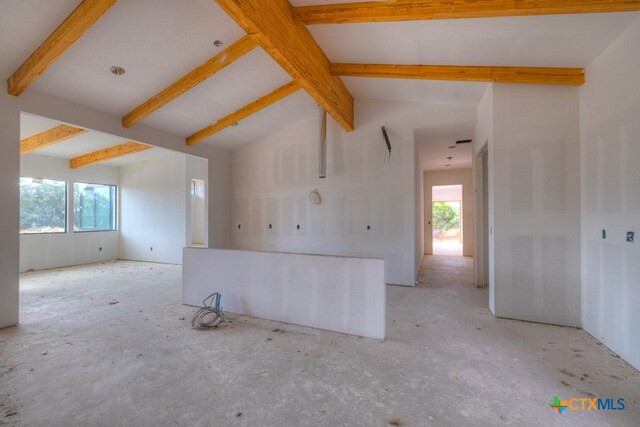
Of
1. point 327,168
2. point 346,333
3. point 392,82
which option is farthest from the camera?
point 327,168

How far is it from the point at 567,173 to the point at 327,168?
3892 millimetres

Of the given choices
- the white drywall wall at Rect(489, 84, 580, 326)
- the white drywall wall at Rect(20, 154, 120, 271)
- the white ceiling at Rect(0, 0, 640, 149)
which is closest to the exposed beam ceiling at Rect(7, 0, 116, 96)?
the white ceiling at Rect(0, 0, 640, 149)

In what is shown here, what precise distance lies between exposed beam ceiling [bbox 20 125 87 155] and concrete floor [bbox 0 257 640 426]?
3.13 meters

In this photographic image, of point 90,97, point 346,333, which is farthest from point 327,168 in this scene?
point 90,97

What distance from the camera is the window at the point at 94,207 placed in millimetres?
7492

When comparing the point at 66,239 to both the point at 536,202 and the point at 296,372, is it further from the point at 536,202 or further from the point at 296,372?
the point at 536,202

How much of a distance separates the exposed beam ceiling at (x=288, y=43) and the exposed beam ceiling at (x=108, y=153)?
4120 mm

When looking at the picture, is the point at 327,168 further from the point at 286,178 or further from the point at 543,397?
the point at 543,397

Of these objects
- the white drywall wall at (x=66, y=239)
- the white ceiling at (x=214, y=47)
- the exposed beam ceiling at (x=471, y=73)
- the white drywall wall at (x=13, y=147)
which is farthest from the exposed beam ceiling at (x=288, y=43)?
the white drywall wall at (x=66, y=239)

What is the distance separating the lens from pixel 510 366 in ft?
7.80

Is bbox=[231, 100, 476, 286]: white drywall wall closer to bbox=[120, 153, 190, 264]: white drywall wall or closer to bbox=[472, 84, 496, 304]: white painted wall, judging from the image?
bbox=[472, 84, 496, 304]: white painted wall

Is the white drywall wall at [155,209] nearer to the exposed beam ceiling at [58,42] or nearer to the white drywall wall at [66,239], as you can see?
the white drywall wall at [66,239]

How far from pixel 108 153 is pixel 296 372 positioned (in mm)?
7094

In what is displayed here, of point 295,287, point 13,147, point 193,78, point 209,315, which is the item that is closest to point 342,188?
point 295,287
